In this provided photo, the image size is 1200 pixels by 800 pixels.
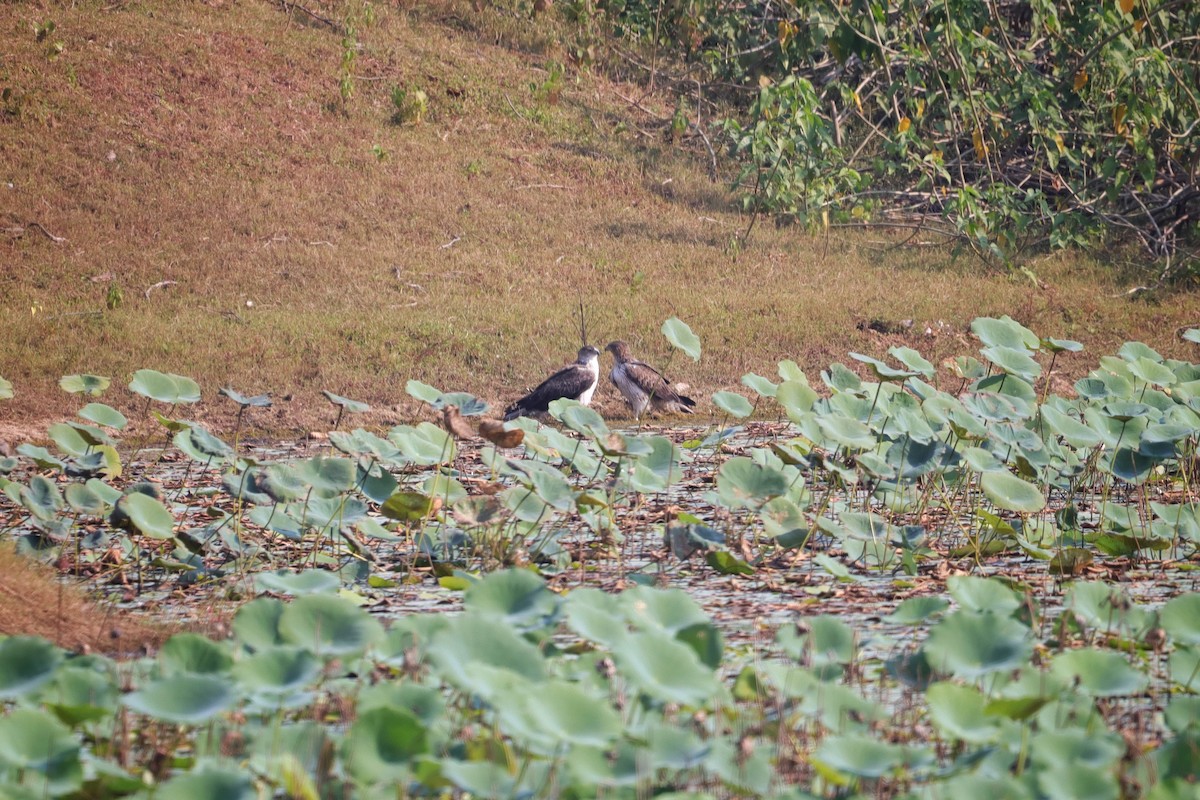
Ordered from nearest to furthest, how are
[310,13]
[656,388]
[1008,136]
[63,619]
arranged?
[63,619], [656,388], [1008,136], [310,13]

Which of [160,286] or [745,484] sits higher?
[745,484]

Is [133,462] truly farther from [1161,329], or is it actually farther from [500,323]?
[1161,329]

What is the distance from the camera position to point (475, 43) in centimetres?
1504

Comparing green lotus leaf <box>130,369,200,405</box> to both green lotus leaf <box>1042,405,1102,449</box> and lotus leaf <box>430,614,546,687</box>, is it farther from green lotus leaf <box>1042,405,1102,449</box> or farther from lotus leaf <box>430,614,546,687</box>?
green lotus leaf <box>1042,405,1102,449</box>

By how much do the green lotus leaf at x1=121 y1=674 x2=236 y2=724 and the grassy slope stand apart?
18.1ft

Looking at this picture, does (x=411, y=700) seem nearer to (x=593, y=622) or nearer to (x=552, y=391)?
(x=593, y=622)

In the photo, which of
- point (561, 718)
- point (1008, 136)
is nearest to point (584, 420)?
point (561, 718)

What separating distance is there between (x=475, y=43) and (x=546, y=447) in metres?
Answer: 10.5

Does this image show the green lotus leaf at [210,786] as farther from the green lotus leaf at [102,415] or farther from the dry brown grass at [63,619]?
the green lotus leaf at [102,415]

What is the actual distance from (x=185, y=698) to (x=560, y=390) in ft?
18.8

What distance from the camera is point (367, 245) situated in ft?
34.9

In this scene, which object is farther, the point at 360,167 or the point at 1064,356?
the point at 360,167

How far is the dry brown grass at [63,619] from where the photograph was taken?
391 centimetres

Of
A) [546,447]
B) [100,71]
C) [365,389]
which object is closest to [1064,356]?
[365,389]
